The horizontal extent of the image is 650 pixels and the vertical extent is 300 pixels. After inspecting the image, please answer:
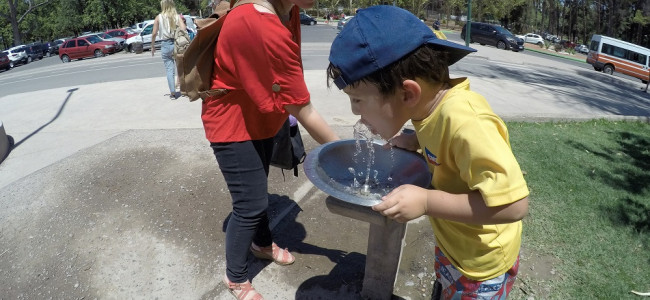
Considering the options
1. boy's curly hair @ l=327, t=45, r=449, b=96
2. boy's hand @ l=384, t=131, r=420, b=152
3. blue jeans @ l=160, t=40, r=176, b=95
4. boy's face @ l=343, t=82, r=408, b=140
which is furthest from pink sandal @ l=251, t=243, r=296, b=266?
blue jeans @ l=160, t=40, r=176, b=95

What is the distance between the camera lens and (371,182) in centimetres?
189

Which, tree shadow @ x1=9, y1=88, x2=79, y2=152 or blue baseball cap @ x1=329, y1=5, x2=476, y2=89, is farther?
tree shadow @ x1=9, y1=88, x2=79, y2=152

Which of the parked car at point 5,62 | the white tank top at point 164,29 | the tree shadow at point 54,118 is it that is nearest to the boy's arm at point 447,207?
the tree shadow at point 54,118

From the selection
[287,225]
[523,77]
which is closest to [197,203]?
[287,225]

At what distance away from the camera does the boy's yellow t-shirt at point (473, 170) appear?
1059 mm

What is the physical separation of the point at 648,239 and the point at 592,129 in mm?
3175

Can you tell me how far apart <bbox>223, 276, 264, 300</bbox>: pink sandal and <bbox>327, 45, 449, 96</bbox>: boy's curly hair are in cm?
159

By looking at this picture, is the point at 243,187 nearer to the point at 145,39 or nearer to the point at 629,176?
the point at 629,176

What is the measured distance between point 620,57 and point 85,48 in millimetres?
28966

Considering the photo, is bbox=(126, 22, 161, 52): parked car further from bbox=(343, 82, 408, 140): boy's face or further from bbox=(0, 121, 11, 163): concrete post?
bbox=(343, 82, 408, 140): boy's face

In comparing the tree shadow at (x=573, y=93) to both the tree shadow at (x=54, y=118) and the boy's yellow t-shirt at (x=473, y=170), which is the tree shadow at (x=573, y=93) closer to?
the boy's yellow t-shirt at (x=473, y=170)

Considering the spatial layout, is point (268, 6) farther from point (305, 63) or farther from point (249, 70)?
point (305, 63)

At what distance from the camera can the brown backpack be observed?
→ 177 centimetres

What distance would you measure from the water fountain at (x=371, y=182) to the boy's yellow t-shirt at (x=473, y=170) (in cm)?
20
